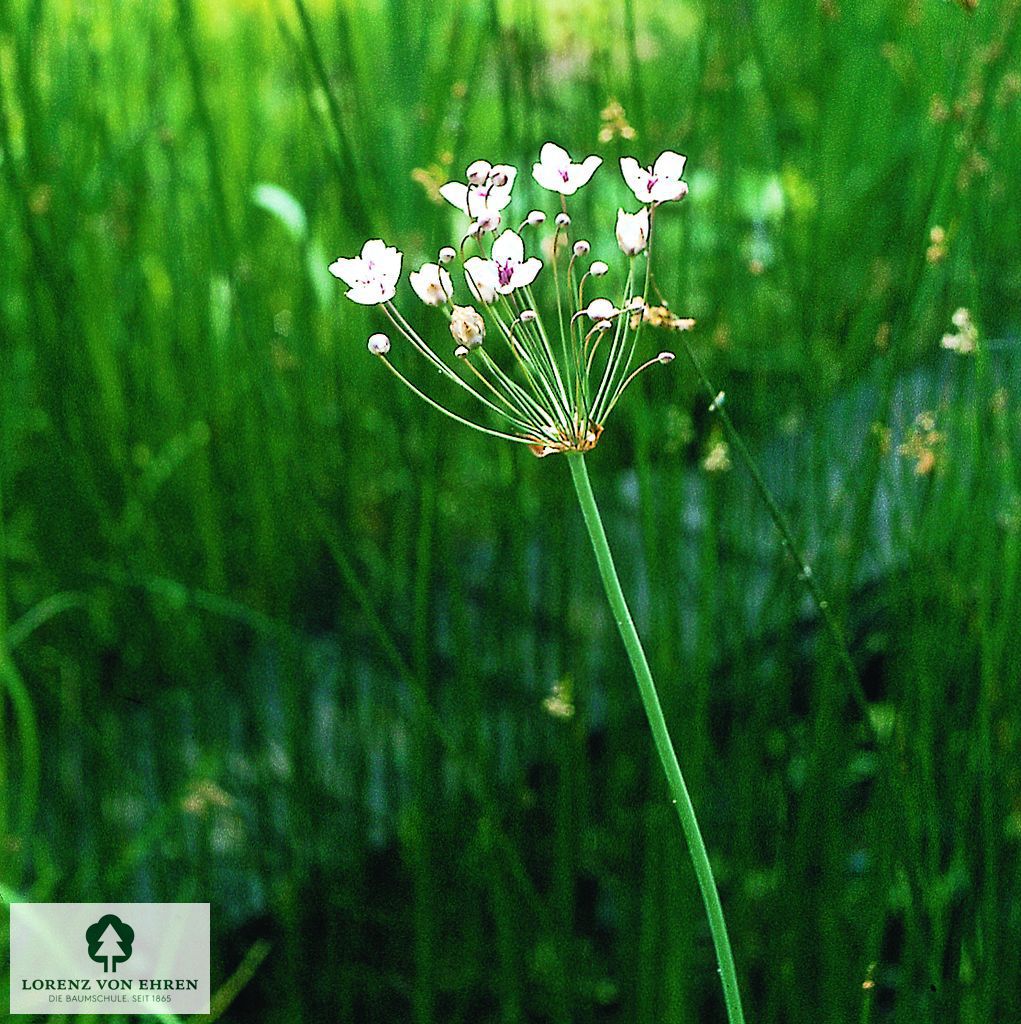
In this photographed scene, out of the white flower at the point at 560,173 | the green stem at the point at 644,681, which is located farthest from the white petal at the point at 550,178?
the green stem at the point at 644,681

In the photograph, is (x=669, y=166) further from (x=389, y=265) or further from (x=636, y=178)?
(x=389, y=265)

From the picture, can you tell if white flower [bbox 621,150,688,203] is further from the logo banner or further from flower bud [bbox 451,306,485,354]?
the logo banner

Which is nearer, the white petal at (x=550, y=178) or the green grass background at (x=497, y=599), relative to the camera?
the white petal at (x=550, y=178)

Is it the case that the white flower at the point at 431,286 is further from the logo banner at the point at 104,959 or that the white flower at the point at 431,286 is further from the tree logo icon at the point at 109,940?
the tree logo icon at the point at 109,940

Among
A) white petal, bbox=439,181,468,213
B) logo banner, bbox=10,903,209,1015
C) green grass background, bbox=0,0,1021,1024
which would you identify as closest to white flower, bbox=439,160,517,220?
white petal, bbox=439,181,468,213

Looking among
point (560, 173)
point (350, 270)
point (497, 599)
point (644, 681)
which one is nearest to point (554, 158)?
point (560, 173)

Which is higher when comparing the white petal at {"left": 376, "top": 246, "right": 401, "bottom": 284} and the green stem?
the white petal at {"left": 376, "top": 246, "right": 401, "bottom": 284}
